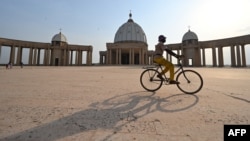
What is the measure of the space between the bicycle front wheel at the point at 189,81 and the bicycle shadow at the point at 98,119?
1.38 metres

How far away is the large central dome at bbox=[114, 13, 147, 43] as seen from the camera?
63.8m

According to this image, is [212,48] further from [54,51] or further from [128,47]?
[54,51]

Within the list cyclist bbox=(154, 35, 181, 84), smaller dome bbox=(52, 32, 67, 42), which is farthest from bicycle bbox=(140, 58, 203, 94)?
smaller dome bbox=(52, 32, 67, 42)

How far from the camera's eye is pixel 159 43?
556 centimetres

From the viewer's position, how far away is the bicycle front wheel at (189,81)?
5180mm

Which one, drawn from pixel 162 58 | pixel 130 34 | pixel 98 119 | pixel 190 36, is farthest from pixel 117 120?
pixel 130 34

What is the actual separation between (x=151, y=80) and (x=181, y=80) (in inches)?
38.9

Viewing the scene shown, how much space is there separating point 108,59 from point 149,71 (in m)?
50.9

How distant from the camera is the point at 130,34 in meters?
64.2

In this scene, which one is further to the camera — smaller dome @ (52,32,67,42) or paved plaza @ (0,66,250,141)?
smaller dome @ (52,32,67,42)

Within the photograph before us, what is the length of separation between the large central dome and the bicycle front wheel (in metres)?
58.7

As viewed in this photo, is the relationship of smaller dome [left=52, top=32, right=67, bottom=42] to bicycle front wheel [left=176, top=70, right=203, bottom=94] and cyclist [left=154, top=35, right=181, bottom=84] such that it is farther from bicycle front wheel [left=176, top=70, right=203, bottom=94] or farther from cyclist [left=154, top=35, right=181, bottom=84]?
bicycle front wheel [left=176, top=70, right=203, bottom=94]

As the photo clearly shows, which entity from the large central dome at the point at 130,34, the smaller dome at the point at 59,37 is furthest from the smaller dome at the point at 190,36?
the smaller dome at the point at 59,37

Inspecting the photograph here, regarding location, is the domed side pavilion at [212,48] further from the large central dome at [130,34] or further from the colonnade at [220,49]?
the large central dome at [130,34]
